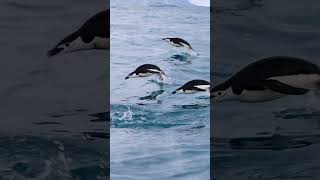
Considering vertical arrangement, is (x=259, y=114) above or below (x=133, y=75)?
below

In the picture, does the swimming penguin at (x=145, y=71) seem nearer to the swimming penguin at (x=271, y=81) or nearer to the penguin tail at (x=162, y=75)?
the penguin tail at (x=162, y=75)

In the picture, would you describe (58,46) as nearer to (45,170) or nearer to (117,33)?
(117,33)

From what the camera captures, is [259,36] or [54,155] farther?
[259,36]

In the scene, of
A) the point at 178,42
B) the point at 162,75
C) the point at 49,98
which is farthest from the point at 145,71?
the point at 49,98

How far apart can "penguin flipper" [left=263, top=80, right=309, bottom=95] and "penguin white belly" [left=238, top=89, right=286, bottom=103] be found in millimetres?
30

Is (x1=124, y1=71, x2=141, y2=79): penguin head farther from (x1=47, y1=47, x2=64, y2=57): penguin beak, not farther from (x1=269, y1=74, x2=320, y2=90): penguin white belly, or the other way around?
(x1=269, y1=74, x2=320, y2=90): penguin white belly

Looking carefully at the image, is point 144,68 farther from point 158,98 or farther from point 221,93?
point 221,93

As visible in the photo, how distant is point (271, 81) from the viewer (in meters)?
3.77

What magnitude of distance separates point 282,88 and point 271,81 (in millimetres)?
87

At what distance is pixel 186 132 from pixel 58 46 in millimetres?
1023

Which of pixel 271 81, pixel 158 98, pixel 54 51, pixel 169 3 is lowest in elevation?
pixel 158 98

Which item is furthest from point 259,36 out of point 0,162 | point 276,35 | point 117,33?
point 0,162

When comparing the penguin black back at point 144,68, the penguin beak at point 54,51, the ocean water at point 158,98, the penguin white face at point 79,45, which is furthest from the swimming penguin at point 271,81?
the penguin beak at point 54,51

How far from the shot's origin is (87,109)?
3.60 m
